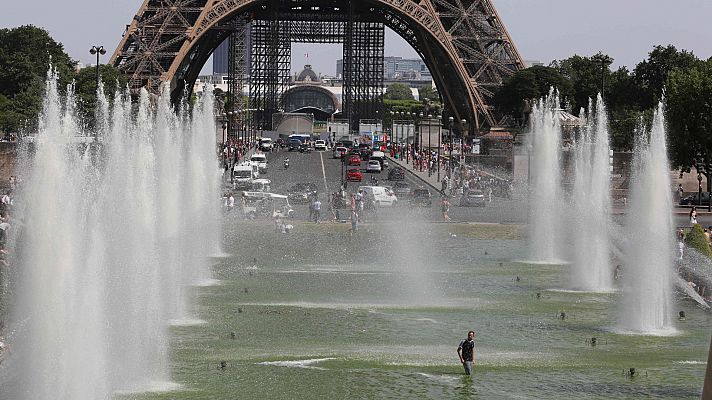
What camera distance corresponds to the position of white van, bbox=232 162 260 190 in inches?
2660

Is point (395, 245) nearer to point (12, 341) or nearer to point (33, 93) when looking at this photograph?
point (12, 341)

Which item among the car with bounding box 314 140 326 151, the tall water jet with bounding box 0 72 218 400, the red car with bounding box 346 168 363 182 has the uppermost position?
the car with bounding box 314 140 326 151

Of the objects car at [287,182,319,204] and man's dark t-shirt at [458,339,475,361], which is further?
car at [287,182,319,204]

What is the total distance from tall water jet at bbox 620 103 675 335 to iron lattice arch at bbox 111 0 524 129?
6524 centimetres

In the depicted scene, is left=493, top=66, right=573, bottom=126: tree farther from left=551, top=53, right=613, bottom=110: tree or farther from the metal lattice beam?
the metal lattice beam

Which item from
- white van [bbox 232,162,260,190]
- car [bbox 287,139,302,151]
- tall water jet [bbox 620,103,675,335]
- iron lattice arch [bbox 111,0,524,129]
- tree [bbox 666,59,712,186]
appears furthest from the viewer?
car [bbox 287,139,302,151]

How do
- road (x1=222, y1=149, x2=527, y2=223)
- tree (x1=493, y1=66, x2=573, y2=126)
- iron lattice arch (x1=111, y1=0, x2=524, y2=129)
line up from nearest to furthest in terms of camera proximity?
1. road (x1=222, y1=149, x2=527, y2=223)
2. iron lattice arch (x1=111, y1=0, x2=524, y2=129)
3. tree (x1=493, y1=66, x2=573, y2=126)

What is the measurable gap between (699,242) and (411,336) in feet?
39.8

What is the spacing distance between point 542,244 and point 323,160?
195ft

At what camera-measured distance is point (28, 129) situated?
8162cm

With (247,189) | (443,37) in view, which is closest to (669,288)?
(247,189)

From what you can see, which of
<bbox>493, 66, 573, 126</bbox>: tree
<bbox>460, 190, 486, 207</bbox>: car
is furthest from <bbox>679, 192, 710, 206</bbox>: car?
<bbox>493, 66, 573, 126</bbox>: tree

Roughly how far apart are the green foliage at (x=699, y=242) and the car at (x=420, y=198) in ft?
86.8

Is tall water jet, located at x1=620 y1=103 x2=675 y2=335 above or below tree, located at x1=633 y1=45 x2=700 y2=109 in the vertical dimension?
below
